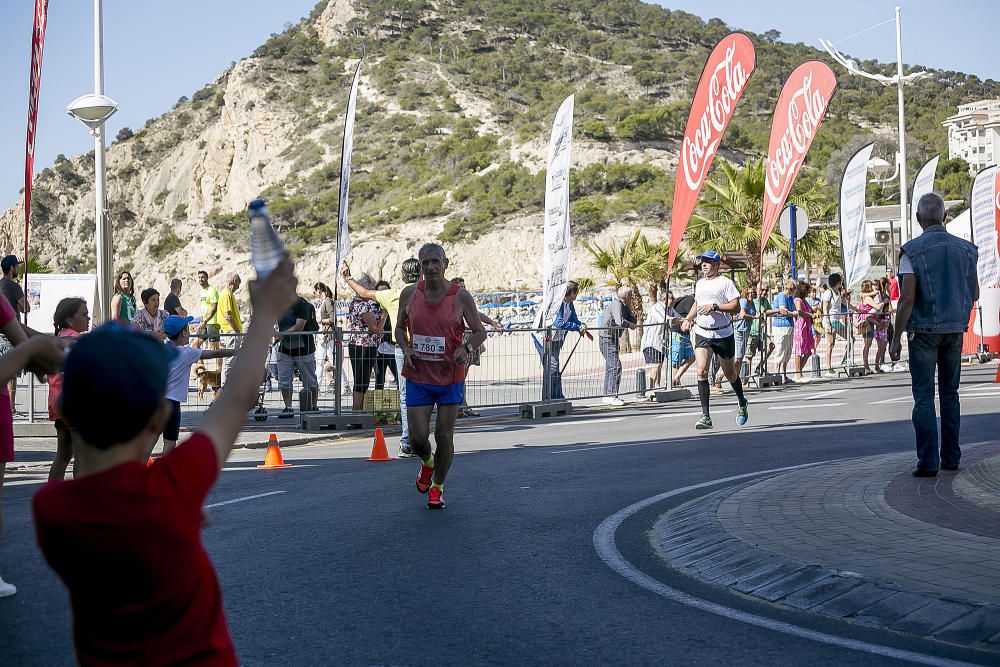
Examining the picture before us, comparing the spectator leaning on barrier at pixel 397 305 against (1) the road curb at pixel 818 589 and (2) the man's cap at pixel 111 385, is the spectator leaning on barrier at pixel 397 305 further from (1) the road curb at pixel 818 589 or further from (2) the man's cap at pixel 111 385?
(2) the man's cap at pixel 111 385

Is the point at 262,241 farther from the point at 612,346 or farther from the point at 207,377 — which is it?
the point at 612,346

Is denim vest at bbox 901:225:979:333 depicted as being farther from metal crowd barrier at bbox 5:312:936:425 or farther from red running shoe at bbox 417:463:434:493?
metal crowd barrier at bbox 5:312:936:425

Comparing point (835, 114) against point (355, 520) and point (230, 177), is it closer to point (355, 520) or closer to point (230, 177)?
point (230, 177)

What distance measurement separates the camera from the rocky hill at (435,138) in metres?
88.1

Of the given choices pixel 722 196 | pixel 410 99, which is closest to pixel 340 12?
pixel 410 99

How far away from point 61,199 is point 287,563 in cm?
13966

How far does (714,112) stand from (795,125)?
10.3 feet

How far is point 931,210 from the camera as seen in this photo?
870cm

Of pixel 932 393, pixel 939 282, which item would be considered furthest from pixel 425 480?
pixel 939 282

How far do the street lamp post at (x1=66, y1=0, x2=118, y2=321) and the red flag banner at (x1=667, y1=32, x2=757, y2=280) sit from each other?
26.5 feet

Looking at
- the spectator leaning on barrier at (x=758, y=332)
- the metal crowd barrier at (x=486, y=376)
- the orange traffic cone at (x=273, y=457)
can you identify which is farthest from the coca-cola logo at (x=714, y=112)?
the orange traffic cone at (x=273, y=457)

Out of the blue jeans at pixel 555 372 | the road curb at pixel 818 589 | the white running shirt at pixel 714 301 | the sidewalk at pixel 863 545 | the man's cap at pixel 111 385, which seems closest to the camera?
the man's cap at pixel 111 385

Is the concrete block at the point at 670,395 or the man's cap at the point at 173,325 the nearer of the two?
the man's cap at the point at 173,325

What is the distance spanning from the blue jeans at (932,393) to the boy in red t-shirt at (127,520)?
719 cm
